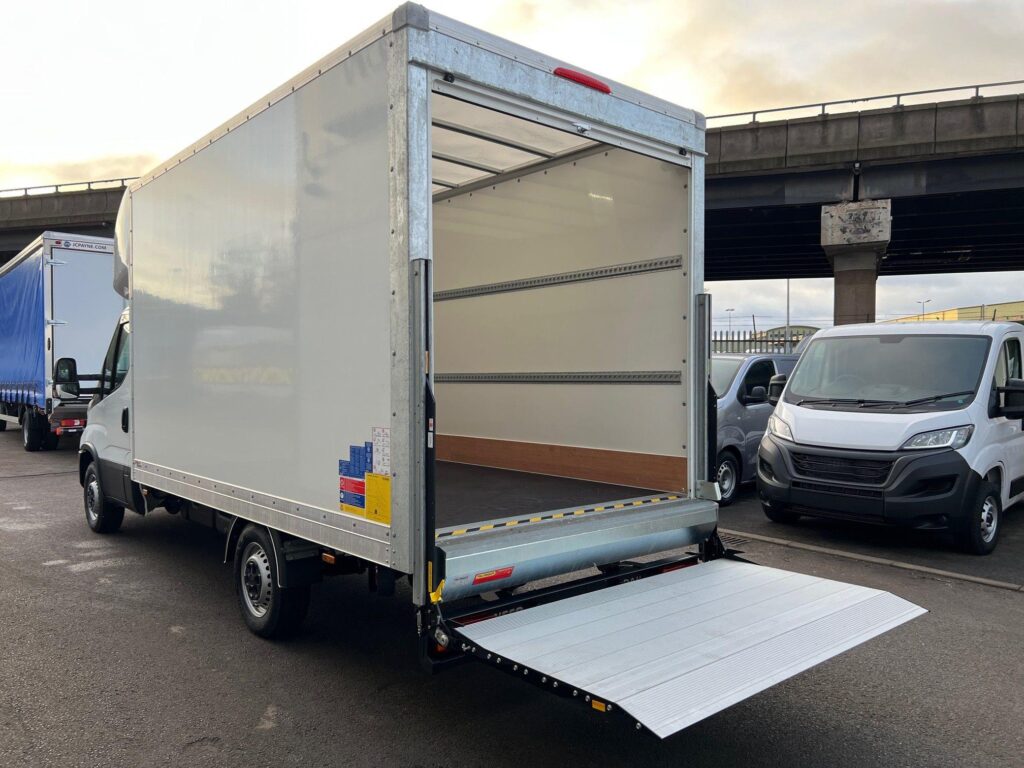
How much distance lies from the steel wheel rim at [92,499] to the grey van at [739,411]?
21.0ft

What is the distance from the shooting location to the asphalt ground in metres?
3.50

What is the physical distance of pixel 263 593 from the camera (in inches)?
188

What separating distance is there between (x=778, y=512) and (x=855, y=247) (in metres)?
17.7

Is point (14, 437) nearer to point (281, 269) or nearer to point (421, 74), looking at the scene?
point (281, 269)

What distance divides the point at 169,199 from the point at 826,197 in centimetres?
2079

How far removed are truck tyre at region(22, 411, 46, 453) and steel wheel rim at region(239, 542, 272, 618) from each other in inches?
511

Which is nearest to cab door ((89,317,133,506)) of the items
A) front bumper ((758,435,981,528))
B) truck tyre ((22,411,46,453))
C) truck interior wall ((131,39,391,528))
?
truck interior wall ((131,39,391,528))

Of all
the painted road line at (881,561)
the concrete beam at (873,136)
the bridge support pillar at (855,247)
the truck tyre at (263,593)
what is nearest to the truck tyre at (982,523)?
the painted road line at (881,561)

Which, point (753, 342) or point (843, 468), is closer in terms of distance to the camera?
point (843, 468)

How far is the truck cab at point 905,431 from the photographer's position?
6824mm

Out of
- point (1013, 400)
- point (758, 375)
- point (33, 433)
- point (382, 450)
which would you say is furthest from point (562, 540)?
point (33, 433)

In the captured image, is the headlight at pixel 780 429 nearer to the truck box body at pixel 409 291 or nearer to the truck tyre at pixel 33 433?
the truck box body at pixel 409 291

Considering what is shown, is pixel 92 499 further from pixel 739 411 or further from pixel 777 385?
pixel 777 385

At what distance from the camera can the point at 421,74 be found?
3.35m
